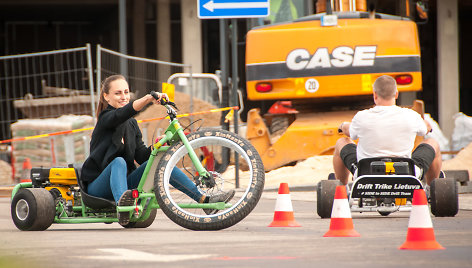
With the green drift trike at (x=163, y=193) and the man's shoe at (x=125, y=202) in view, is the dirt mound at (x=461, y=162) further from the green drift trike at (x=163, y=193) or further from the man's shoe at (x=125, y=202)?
the man's shoe at (x=125, y=202)

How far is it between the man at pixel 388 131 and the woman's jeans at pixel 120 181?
157 cm

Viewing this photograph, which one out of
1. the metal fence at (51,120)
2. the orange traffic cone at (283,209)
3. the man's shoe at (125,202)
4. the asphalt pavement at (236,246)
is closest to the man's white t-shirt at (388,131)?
the asphalt pavement at (236,246)

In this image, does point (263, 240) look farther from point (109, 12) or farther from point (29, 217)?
point (109, 12)

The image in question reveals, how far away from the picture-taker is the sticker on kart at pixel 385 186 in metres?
7.32

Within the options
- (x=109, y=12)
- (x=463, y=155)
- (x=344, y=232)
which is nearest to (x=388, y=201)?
(x=344, y=232)

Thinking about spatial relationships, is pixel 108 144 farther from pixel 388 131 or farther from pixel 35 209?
pixel 388 131

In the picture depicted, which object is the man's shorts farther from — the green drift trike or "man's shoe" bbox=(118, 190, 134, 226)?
"man's shoe" bbox=(118, 190, 134, 226)

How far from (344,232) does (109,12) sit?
3309cm

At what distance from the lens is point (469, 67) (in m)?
40.2

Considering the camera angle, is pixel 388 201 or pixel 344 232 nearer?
pixel 344 232

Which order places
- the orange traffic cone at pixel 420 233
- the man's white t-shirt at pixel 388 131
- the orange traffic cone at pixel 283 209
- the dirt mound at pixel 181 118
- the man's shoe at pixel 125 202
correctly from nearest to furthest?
1. the orange traffic cone at pixel 420 233
2. the man's shoe at pixel 125 202
3. the orange traffic cone at pixel 283 209
4. the man's white t-shirt at pixel 388 131
5. the dirt mound at pixel 181 118

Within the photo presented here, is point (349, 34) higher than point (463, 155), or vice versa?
point (349, 34)

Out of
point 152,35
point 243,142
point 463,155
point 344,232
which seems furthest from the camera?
point 152,35

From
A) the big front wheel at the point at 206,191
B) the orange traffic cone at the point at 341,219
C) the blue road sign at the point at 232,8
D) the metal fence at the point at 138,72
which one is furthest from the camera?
the metal fence at the point at 138,72
